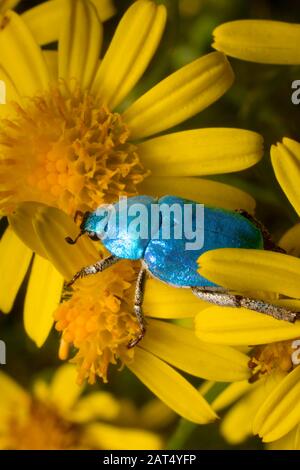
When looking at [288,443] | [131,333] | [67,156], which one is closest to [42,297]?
[131,333]

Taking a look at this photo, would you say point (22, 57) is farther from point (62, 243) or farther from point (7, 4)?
point (62, 243)

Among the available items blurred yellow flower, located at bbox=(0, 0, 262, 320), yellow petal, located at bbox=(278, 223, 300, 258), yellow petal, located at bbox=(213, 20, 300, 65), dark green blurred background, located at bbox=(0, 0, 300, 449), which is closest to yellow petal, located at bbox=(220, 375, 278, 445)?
dark green blurred background, located at bbox=(0, 0, 300, 449)

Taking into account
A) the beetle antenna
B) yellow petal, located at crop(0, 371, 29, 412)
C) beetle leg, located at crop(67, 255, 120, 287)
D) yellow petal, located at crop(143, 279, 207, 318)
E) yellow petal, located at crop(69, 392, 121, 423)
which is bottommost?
yellow petal, located at crop(69, 392, 121, 423)

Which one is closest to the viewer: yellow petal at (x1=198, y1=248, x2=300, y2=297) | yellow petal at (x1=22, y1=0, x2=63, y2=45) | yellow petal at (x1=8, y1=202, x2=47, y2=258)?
yellow petal at (x1=198, y1=248, x2=300, y2=297)

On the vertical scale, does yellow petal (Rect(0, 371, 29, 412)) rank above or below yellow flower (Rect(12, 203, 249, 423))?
below

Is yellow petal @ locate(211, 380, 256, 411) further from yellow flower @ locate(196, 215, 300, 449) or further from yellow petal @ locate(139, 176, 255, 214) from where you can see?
yellow petal @ locate(139, 176, 255, 214)
